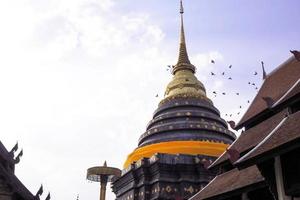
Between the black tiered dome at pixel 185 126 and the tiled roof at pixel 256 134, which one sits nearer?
the tiled roof at pixel 256 134

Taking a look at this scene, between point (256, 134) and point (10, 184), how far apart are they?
27.6 feet

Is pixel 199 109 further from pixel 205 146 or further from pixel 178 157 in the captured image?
pixel 178 157

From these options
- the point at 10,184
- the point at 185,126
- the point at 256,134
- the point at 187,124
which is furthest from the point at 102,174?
the point at 256,134

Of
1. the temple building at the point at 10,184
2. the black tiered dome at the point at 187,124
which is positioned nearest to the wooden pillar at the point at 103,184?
the black tiered dome at the point at 187,124

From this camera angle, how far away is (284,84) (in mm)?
14844

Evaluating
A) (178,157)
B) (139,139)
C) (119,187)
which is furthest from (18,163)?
(139,139)

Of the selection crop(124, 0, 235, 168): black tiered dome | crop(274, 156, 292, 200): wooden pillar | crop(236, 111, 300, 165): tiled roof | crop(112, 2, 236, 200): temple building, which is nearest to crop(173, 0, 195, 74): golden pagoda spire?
crop(112, 2, 236, 200): temple building

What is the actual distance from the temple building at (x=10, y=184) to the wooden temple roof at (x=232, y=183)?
6.38m

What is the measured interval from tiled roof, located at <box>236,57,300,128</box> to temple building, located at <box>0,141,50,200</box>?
26.3 ft

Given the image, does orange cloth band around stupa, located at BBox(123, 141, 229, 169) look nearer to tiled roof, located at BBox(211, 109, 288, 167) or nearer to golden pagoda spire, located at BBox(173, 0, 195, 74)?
golden pagoda spire, located at BBox(173, 0, 195, 74)

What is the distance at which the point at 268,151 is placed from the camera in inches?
360

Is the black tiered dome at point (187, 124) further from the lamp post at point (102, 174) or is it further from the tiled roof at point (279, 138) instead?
the tiled roof at point (279, 138)

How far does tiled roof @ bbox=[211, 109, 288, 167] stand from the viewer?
12873 mm

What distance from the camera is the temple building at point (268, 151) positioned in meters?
9.23
